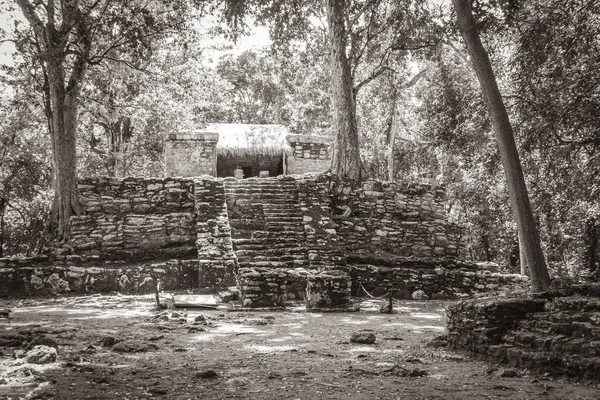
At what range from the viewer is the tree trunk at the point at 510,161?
21.6 ft

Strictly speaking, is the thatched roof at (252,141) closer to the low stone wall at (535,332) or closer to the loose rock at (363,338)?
the loose rock at (363,338)

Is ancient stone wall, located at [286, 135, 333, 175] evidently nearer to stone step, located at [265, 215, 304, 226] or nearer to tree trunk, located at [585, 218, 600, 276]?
stone step, located at [265, 215, 304, 226]

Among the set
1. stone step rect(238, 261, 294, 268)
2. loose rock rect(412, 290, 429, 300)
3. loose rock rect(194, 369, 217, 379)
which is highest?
stone step rect(238, 261, 294, 268)

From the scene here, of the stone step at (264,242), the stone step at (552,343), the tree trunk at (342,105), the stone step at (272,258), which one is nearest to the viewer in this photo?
the stone step at (552,343)

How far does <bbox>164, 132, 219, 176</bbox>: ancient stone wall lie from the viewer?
1930 cm

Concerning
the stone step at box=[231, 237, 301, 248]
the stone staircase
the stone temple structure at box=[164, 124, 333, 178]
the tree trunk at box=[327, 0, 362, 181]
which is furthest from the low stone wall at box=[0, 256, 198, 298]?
the stone temple structure at box=[164, 124, 333, 178]

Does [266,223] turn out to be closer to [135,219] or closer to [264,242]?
[264,242]

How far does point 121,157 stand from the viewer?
25.9 meters

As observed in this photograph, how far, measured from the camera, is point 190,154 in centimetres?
1942

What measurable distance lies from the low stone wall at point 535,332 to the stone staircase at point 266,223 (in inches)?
232

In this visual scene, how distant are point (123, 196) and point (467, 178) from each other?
498 inches

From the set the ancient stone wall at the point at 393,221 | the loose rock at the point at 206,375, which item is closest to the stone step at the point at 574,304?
the loose rock at the point at 206,375

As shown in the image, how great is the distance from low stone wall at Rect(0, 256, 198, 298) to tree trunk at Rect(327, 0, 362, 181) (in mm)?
5811

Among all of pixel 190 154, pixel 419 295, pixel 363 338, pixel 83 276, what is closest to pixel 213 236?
pixel 83 276
